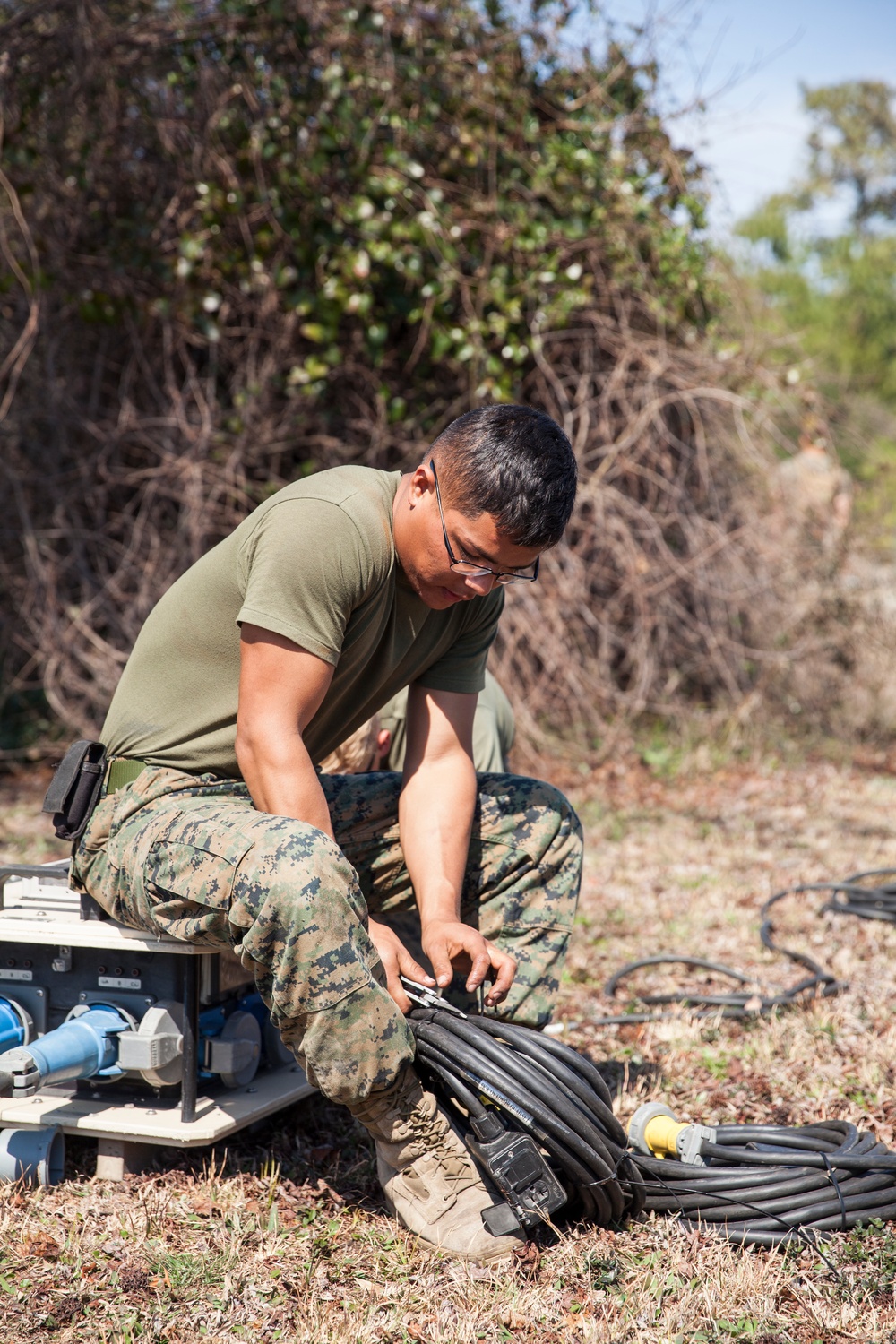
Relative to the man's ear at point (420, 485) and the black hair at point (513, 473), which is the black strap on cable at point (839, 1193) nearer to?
the black hair at point (513, 473)

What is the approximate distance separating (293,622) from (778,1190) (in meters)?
1.54

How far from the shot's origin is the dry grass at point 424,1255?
206 cm

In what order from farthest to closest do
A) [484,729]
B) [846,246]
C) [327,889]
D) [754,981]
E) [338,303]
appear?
[846,246] → [338,303] → [484,729] → [754,981] → [327,889]

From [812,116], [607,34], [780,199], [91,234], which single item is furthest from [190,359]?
[812,116]

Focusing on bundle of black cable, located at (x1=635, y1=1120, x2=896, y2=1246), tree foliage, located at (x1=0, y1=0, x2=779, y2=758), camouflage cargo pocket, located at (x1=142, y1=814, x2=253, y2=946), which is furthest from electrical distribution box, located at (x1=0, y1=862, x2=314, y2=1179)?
tree foliage, located at (x1=0, y1=0, x2=779, y2=758)

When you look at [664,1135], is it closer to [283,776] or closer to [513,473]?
[283,776]

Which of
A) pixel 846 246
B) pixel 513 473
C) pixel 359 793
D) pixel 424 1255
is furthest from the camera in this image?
pixel 846 246

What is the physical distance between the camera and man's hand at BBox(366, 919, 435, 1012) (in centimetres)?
237

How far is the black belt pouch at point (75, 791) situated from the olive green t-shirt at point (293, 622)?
9 centimetres

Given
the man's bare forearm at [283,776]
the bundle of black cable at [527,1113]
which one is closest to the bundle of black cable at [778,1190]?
the bundle of black cable at [527,1113]

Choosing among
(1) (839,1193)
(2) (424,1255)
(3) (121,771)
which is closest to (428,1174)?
(2) (424,1255)

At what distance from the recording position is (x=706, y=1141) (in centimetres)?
251

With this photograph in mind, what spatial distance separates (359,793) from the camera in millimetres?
2916

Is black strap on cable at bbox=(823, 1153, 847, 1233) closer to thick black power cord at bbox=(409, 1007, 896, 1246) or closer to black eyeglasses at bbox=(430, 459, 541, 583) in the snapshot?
thick black power cord at bbox=(409, 1007, 896, 1246)
